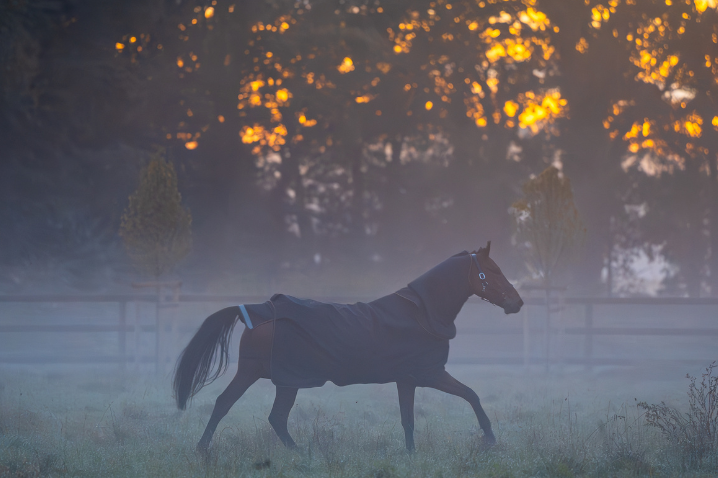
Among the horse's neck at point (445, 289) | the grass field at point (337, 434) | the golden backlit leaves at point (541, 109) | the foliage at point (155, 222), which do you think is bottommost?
the grass field at point (337, 434)

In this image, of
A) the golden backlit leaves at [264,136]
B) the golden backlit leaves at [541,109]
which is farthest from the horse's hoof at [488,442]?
the golden backlit leaves at [541,109]

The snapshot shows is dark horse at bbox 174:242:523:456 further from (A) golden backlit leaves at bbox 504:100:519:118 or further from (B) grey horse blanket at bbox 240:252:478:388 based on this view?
(A) golden backlit leaves at bbox 504:100:519:118

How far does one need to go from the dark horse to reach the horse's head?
4 cm

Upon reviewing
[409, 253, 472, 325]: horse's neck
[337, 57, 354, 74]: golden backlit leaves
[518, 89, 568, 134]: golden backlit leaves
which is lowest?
[409, 253, 472, 325]: horse's neck

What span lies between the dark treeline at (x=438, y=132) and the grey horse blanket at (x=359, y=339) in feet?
52.0

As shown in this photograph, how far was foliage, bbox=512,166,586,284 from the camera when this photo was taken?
38.6 feet

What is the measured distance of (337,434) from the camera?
648cm

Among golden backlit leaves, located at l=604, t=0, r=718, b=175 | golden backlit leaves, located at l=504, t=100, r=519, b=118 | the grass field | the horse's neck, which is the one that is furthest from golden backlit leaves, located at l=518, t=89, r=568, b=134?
the horse's neck

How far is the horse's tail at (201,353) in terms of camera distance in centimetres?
593

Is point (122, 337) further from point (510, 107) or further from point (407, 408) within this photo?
point (510, 107)

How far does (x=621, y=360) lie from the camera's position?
1210 cm

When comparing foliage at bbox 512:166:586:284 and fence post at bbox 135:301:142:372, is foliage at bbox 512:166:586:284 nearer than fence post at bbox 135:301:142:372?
No

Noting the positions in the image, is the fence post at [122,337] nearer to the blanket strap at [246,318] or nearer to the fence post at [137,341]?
the fence post at [137,341]

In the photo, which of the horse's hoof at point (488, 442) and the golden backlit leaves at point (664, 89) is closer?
the horse's hoof at point (488, 442)
